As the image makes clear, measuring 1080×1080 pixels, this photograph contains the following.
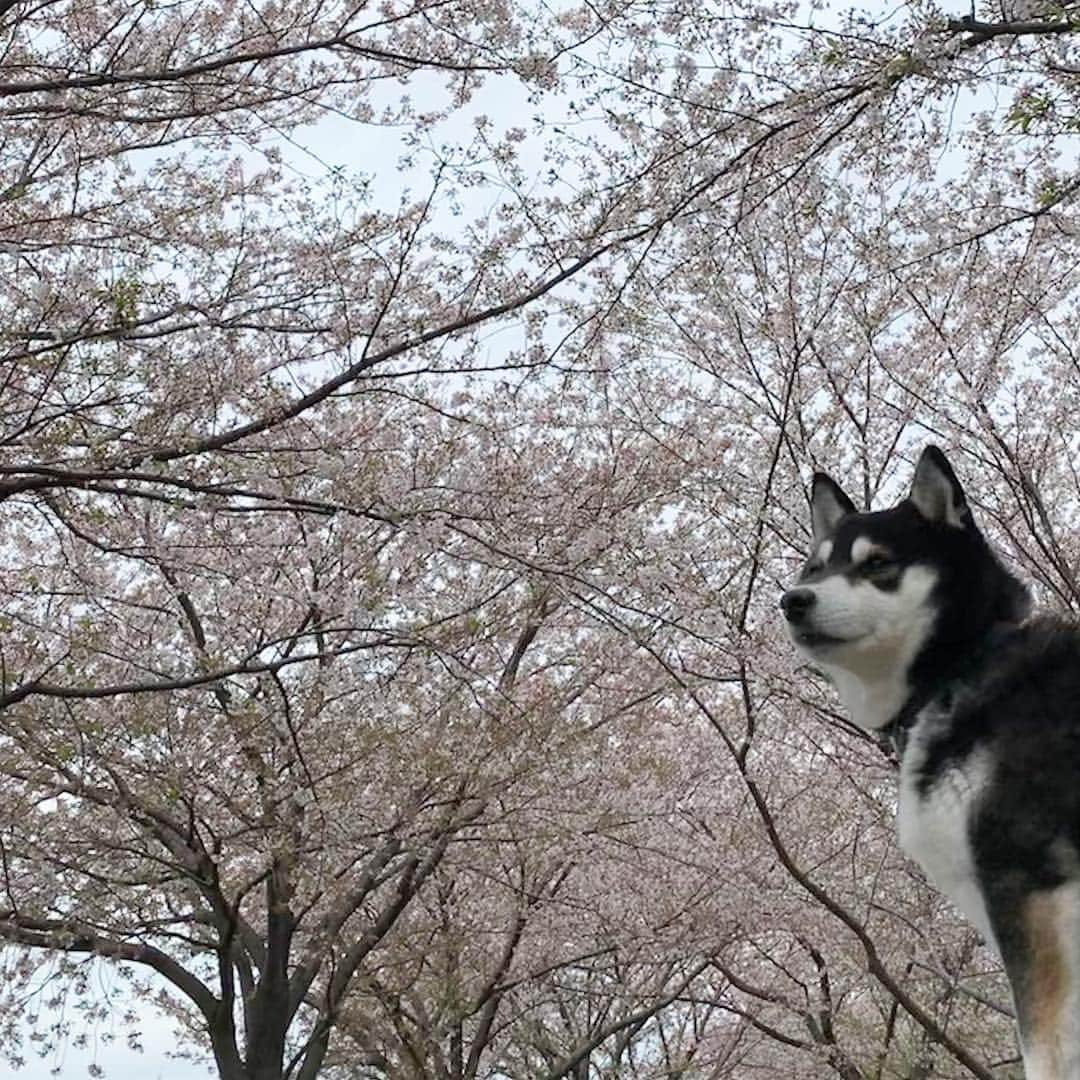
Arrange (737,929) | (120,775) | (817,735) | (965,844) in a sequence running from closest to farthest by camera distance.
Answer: (965,844)
(120,775)
(817,735)
(737,929)

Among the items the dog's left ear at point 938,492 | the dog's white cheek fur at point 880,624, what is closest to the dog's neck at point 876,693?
the dog's white cheek fur at point 880,624

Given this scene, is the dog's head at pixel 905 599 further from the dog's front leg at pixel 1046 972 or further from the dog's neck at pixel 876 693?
the dog's front leg at pixel 1046 972

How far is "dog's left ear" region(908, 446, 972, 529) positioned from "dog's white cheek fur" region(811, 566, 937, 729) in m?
0.15

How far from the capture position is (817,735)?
37.4ft

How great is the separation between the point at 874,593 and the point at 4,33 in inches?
184

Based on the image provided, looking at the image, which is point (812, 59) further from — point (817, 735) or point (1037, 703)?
point (817, 735)

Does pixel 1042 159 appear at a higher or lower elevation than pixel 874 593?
higher

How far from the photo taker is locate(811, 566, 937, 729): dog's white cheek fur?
3201mm

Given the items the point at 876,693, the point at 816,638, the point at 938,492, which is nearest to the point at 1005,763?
the point at 876,693

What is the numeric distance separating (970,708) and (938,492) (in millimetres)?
561

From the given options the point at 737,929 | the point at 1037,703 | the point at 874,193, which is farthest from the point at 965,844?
the point at 737,929

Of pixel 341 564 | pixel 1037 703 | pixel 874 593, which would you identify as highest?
pixel 341 564

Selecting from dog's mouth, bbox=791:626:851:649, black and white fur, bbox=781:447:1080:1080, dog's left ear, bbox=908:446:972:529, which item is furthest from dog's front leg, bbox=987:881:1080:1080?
dog's left ear, bbox=908:446:972:529

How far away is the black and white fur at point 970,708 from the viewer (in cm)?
278
